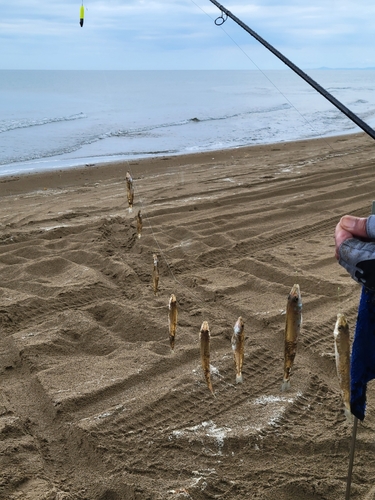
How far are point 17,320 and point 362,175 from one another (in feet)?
26.0

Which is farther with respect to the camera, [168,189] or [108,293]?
[168,189]

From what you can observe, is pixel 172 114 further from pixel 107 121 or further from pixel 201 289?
pixel 201 289

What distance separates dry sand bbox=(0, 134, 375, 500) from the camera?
300cm

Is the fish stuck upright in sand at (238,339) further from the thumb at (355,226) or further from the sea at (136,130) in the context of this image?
the sea at (136,130)

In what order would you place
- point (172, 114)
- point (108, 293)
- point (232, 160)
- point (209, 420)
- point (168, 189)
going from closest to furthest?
point (209, 420) < point (108, 293) < point (168, 189) < point (232, 160) < point (172, 114)

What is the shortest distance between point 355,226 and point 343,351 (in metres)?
0.56

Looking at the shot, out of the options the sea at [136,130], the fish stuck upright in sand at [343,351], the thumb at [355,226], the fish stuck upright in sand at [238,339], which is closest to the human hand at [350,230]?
the thumb at [355,226]

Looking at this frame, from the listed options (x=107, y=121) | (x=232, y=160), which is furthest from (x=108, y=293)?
(x=107, y=121)

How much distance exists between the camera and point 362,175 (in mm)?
10359

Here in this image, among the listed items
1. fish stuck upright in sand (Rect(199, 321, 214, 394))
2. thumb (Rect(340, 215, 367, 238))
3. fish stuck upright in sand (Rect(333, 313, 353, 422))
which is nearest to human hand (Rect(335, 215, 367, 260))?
thumb (Rect(340, 215, 367, 238))

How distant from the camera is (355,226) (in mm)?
2209

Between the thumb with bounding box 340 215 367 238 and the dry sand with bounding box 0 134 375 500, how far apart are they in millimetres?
1545

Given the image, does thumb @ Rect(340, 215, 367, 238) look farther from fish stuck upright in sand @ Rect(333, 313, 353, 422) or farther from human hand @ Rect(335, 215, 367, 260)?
fish stuck upright in sand @ Rect(333, 313, 353, 422)

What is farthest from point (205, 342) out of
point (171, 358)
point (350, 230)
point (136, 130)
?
point (136, 130)
